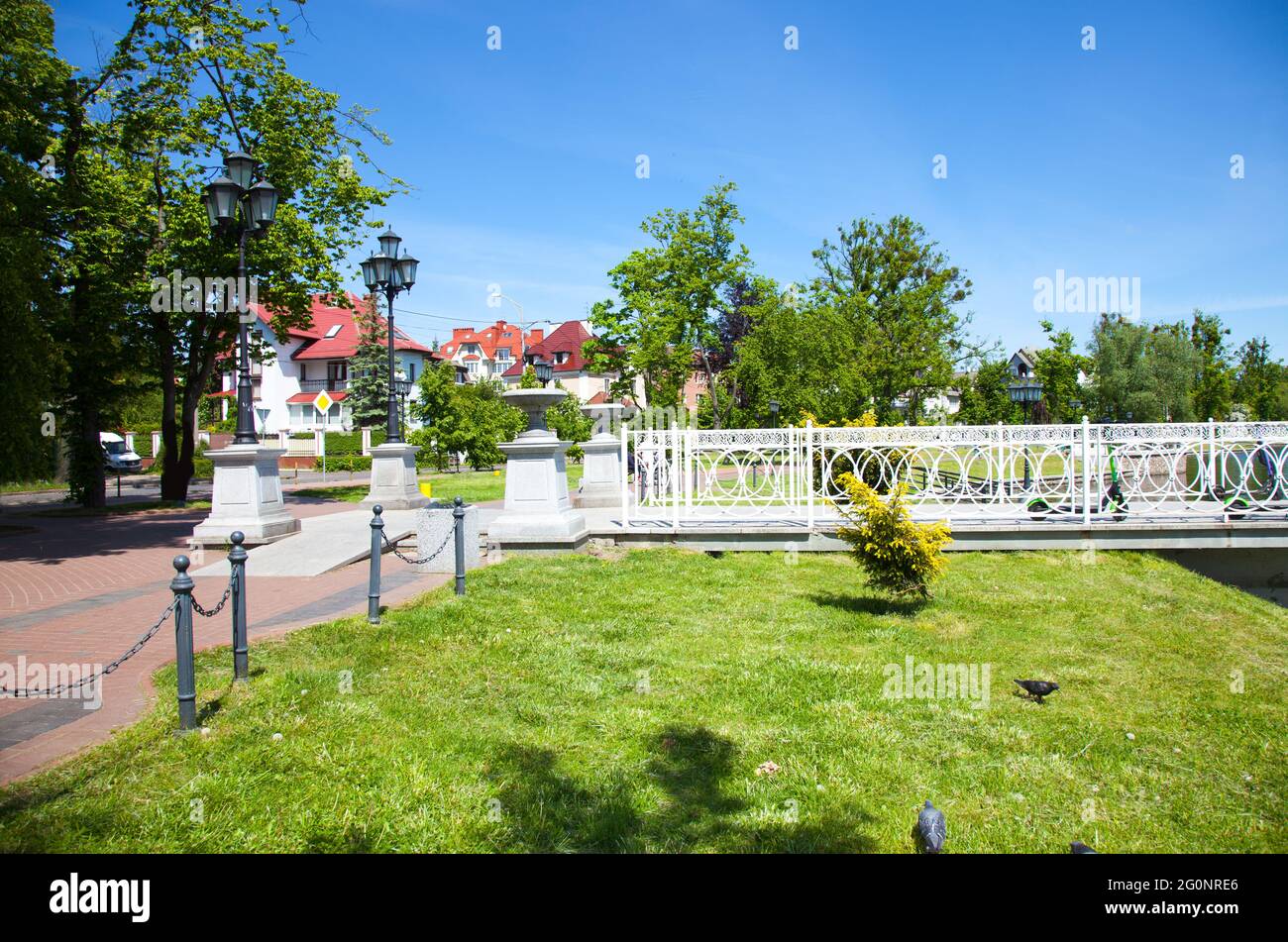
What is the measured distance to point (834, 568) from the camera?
1049 centimetres

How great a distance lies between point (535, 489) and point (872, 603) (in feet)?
16.7

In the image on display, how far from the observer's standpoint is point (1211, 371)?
4703cm

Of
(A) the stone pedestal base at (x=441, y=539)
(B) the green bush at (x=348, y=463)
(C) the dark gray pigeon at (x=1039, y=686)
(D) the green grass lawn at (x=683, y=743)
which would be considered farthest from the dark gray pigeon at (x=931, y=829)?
(B) the green bush at (x=348, y=463)

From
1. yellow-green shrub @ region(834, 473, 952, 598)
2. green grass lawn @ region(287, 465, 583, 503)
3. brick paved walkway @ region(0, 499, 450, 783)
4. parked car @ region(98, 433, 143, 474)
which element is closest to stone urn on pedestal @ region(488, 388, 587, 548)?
brick paved walkway @ region(0, 499, 450, 783)

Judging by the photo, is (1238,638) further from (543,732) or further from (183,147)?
(183,147)

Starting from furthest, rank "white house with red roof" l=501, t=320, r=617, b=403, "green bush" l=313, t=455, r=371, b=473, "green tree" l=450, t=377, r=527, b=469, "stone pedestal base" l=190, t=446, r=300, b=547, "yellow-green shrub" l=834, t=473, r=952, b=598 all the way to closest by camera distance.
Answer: "white house with red roof" l=501, t=320, r=617, b=403
"green bush" l=313, t=455, r=371, b=473
"green tree" l=450, t=377, r=527, b=469
"stone pedestal base" l=190, t=446, r=300, b=547
"yellow-green shrub" l=834, t=473, r=952, b=598

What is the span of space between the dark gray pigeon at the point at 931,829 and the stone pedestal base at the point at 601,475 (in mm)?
11777

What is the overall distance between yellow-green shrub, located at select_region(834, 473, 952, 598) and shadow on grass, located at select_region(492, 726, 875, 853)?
4074 mm

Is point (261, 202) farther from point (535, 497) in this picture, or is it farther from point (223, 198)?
point (535, 497)

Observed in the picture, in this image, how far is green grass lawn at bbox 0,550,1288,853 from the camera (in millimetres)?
3525

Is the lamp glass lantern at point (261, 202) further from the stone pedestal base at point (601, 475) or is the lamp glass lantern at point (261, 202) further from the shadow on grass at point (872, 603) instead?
the shadow on grass at point (872, 603)

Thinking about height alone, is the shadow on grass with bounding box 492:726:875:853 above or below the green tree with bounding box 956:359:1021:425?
below

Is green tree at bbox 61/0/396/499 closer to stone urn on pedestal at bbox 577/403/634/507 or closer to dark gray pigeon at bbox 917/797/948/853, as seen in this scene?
stone urn on pedestal at bbox 577/403/634/507

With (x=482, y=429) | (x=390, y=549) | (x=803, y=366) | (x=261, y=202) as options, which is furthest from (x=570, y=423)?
(x=390, y=549)
